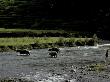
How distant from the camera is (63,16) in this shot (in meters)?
160

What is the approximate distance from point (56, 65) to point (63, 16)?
9236 cm

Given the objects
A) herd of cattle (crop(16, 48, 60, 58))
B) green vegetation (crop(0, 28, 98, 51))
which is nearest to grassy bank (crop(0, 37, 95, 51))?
green vegetation (crop(0, 28, 98, 51))

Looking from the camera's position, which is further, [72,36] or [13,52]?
[72,36]

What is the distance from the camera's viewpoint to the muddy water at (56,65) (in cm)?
5675

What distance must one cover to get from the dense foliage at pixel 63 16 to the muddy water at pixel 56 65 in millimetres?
34579

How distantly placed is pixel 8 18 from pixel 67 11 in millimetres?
27643

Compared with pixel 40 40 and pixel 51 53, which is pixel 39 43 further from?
pixel 51 53

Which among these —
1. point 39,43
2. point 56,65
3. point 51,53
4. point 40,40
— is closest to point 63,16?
point 40,40

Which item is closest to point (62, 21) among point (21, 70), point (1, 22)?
point (1, 22)

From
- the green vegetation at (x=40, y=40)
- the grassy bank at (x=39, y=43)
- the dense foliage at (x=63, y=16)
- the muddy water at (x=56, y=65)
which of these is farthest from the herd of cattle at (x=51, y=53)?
the dense foliage at (x=63, y=16)

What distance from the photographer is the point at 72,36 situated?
11331 centimetres

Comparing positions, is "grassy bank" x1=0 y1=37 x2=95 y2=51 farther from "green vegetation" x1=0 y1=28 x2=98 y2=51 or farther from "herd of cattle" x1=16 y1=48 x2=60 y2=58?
"herd of cattle" x1=16 y1=48 x2=60 y2=58

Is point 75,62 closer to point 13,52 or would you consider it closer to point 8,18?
point 13,52

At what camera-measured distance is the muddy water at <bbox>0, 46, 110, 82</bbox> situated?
186ft
